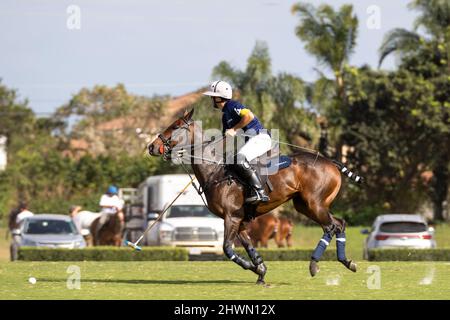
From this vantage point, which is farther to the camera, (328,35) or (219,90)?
(328,35)

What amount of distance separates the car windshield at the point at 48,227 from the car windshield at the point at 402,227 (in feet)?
31.4

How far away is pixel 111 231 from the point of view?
112 feet

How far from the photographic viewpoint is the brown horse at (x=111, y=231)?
33.8 m

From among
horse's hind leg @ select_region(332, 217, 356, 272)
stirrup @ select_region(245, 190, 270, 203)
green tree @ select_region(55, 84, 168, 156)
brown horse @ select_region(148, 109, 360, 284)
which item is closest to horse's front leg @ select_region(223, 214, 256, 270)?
brown horse @ select_region(148, 109, 360, 284)

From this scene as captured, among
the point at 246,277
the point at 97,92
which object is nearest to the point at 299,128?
the point at 97,92

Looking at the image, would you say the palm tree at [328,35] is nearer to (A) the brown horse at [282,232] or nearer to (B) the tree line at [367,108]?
(B) the tree line at [367,108]

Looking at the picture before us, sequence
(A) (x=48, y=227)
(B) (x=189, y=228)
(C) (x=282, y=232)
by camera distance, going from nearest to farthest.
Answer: (A) (x=48, y=227)
(B) (x=189, y=228)
(C) (x=282, y=232)

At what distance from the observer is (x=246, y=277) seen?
18969 millimetres

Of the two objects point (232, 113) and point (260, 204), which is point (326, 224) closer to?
point (260, 204)

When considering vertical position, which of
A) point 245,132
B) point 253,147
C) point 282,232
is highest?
point 245,132

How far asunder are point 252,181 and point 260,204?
0.59 m

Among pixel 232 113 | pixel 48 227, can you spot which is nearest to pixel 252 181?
pixel 232 113

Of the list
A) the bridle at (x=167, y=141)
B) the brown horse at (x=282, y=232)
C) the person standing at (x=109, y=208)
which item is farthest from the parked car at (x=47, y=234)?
the bridle at (x=167, y=141)
